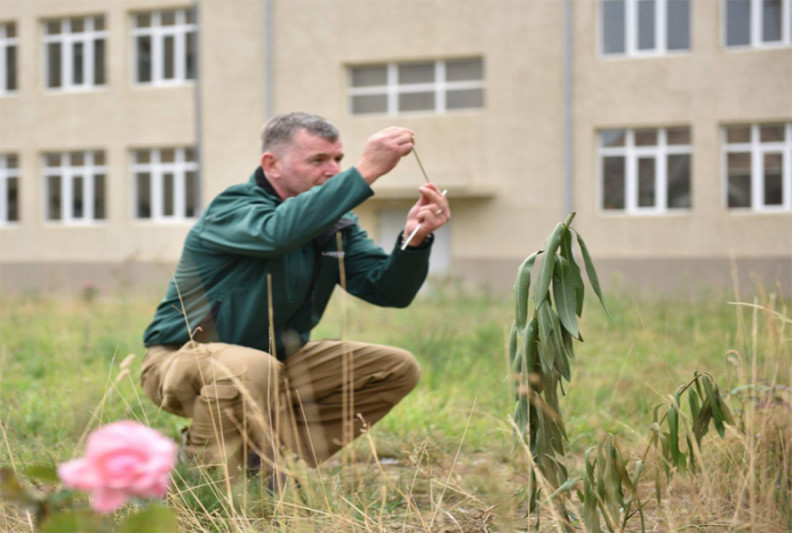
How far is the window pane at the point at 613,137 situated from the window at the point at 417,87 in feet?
8.06

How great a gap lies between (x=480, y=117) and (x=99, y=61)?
9.02 meters

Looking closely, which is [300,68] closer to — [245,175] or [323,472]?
[245,175]

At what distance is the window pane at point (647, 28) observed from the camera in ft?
59.3

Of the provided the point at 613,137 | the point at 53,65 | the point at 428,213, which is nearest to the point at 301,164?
the point at 428,213

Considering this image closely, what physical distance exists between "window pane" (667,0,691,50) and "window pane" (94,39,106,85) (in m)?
12.2

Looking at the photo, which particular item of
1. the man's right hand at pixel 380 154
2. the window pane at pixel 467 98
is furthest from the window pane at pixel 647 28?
the man's right hand at pixel 380 154

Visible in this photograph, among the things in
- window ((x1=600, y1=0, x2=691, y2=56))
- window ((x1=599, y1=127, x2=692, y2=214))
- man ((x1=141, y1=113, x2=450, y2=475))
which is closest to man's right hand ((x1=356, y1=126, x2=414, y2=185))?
man ((x1=141, y1=113, x2=450, y2=475))

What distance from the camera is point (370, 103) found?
19.4 m

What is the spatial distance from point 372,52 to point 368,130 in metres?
1.52

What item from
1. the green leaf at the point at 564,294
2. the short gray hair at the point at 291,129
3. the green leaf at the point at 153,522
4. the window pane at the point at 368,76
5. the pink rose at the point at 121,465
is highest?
the window pane at the point at 368,76

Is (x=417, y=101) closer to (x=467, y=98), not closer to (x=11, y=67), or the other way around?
(x=467, y=98)

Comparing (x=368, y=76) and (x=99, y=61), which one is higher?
(x=99, y=61)

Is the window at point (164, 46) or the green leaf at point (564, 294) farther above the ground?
the window at point (164, 46)

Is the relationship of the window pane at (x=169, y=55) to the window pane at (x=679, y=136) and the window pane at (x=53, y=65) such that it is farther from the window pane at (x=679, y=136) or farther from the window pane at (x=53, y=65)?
the window pane at (x=679, y=136)
